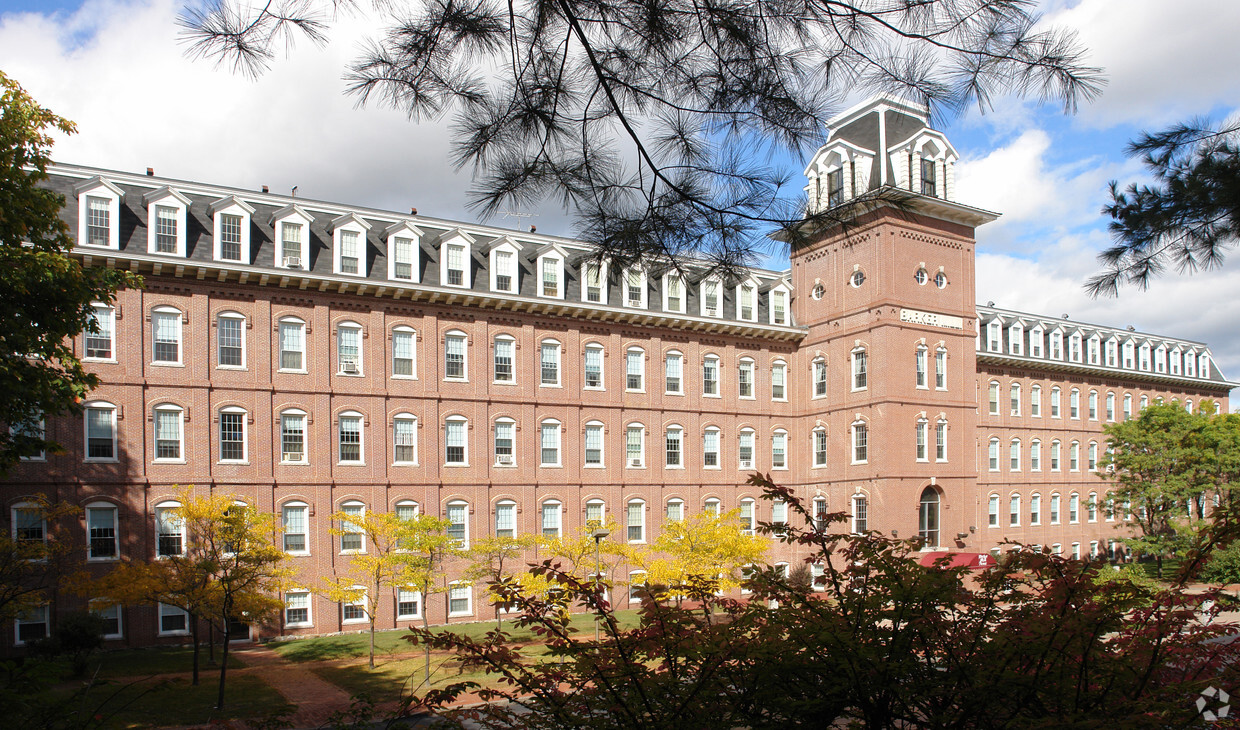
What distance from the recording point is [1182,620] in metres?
5.01

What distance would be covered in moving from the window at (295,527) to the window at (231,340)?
5.29 meters

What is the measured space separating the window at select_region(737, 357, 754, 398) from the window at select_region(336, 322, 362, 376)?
17800mm

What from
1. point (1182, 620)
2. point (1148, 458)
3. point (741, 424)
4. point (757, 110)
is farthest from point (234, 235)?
point (1148, 458)

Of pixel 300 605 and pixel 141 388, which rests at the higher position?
pixel 141 388

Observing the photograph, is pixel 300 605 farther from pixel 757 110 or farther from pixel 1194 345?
pixel 1194 345

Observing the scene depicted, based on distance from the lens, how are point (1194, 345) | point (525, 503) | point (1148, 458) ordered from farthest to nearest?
point (1194, 345), point (1148, 458), point (525, 503)

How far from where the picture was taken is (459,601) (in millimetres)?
32094

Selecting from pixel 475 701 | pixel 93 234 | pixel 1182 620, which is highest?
pixel 93 234

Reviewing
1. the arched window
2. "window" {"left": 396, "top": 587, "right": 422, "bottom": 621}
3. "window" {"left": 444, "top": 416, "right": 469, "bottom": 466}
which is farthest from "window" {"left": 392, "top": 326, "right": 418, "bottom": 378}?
the arched window

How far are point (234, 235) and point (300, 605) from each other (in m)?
13.0

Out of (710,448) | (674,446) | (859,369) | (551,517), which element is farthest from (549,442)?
(859,369)

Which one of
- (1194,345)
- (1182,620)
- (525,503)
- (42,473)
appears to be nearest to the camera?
(1182,620)

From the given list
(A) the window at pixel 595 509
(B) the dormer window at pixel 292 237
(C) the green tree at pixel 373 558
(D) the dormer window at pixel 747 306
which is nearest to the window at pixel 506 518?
(A) the window at pixel 595 509

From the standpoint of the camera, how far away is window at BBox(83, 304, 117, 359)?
26.5m
